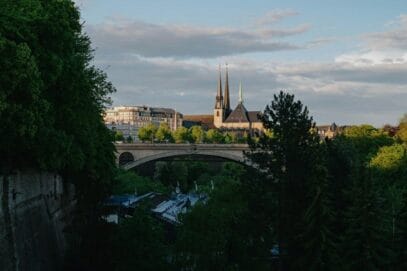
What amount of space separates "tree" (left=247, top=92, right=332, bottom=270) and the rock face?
31.0ft

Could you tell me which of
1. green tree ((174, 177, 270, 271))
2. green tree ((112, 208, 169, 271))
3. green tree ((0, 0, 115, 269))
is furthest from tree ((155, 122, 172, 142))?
green tree ((112, 208, 169, 271))

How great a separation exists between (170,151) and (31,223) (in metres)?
72.4

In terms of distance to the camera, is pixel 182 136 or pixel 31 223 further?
pixel 182 136

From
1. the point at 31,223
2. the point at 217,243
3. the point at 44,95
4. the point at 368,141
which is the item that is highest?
the point at 44,95

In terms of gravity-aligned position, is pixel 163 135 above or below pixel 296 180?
above

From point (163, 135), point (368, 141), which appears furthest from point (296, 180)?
point (163, 135)

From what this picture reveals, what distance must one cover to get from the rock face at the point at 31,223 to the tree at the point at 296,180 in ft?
31.0

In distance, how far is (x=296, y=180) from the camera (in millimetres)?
32906

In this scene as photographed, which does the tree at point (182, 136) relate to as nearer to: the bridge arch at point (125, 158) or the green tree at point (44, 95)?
the bridge arch at point (125, 158)

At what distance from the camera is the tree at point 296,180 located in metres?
29.8

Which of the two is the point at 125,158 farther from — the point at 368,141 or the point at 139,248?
the point at 139,248

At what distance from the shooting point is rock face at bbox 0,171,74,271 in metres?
25.6

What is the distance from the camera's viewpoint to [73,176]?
135ft

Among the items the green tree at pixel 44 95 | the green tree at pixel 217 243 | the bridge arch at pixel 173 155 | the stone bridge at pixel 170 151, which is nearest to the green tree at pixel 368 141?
the stone bridge at pixel 170 151
